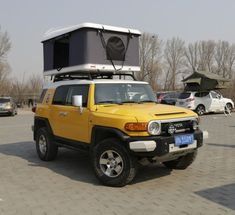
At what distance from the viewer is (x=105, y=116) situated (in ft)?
22.8

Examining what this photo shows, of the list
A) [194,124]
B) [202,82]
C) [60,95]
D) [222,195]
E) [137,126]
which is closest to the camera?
[222,195]

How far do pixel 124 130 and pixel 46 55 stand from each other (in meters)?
4.22

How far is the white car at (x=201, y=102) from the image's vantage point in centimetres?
2416

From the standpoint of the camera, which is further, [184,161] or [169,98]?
[169,98]

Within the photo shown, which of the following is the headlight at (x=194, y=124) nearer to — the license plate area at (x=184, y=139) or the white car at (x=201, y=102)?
the license plate area at (x=184, y=139)

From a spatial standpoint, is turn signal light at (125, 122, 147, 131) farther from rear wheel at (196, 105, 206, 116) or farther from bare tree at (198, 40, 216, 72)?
bare tree at (198, 40, 216, 72)

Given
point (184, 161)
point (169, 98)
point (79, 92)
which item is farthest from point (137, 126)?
point (169, 98)

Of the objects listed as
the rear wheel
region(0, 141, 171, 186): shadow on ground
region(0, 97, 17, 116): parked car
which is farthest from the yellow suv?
region(0, 97, 17, 116): parked car

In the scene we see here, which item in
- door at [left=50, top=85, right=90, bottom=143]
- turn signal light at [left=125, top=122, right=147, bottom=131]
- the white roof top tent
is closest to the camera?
turn signal light at [left=125, top=122, right=147, bottom=131]

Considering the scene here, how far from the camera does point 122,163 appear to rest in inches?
261

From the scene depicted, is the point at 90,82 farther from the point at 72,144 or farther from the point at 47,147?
the point at 47,147

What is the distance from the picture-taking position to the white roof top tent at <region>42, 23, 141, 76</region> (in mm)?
8109

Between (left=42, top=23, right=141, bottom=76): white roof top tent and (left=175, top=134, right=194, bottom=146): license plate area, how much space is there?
2.49 metres

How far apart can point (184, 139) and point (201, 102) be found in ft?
60.1
